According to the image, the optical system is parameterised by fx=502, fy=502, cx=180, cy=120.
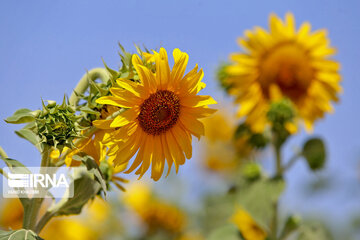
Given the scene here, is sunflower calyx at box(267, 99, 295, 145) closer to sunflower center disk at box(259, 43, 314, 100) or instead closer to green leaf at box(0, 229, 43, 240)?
sunflower center disk at box(259, 43, 314, 100)

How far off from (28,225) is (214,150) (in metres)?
3.41

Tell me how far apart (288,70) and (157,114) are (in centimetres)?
210

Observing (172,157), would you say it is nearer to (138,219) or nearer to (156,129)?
(156,129)

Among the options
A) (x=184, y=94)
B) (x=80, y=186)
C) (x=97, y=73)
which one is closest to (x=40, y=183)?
(x=80, y=186)

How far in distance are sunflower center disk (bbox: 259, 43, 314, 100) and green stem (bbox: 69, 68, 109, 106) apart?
2.06 meters

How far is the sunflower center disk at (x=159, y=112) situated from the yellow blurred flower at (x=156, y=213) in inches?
122

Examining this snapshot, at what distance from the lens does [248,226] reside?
3.80m

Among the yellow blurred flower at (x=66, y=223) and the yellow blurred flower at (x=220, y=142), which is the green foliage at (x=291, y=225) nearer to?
the yellow blurred flower at (x=66, y=223)

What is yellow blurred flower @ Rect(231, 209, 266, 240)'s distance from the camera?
3571 millimetres

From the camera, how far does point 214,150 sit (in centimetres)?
524

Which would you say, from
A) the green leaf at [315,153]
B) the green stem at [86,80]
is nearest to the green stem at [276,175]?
the green leaf at [315,153]

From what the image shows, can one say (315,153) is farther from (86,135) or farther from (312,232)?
(86,135)

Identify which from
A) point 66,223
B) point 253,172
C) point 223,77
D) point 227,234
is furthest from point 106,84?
point 66,223

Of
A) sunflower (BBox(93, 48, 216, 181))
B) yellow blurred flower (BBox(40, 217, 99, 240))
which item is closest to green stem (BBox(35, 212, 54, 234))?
sunflower (BBox(93, 48, 216, 181))
